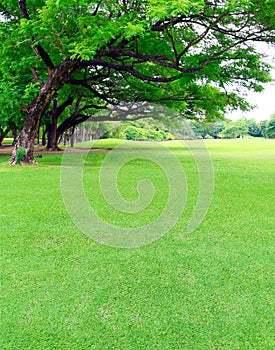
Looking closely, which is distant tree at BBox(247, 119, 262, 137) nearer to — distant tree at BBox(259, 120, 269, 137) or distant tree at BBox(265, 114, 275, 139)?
distant tree at BBox(259, 120, 269, 137)

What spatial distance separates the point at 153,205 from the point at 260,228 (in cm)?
185

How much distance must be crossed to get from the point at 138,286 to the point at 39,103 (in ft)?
32.1

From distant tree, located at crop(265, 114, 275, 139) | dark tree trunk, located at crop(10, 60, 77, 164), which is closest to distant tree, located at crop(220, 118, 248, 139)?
distant tree, located at crop(265, 114, 275, 139)

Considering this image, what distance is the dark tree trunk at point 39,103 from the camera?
11.0 meters

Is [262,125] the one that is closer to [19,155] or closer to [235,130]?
[235,130]

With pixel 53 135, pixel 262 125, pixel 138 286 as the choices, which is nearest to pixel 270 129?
pixel 262 125

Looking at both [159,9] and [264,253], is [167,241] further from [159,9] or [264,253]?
[159,9]

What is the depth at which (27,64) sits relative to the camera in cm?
1151

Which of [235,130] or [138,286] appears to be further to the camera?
[235,130]

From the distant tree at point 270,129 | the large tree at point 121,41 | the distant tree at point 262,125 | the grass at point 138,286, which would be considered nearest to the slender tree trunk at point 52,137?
the large tree at point 121,41

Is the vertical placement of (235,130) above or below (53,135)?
above

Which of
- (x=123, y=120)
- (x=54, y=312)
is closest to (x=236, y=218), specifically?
(x=54, y=312)

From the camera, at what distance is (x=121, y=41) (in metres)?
11.7

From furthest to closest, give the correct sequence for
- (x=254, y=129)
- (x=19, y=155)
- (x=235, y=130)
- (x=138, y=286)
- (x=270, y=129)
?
(x=254, y=129) → (x=235, y=130) → (x=270, y=129) → (x=19, y=155) → (x=138, y=286)
